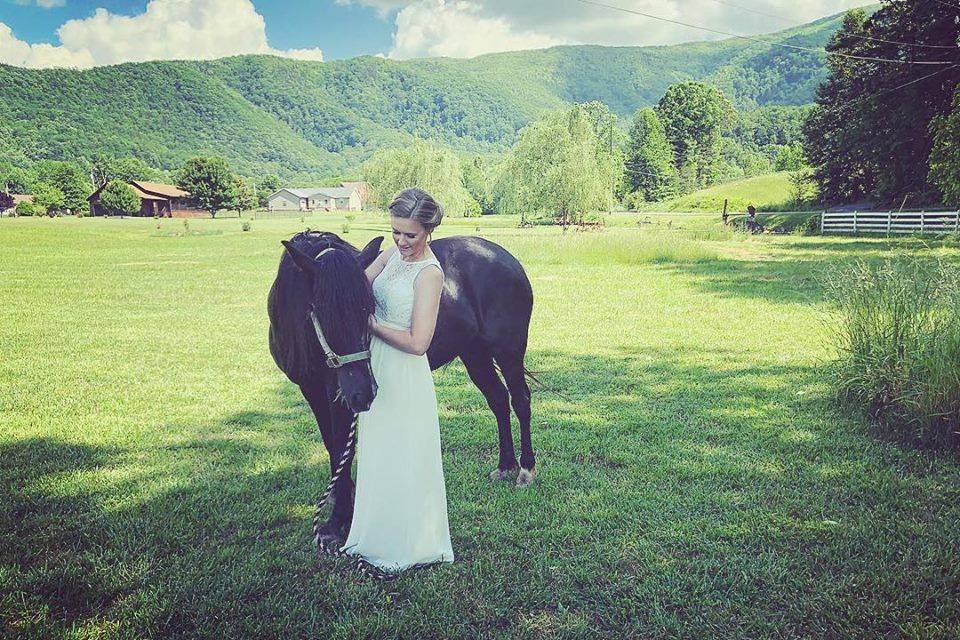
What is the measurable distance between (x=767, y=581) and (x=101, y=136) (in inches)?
4667

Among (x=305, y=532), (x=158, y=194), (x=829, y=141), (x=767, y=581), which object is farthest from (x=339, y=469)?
(x=158, y=194)

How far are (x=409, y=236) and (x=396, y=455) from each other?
126 centimetres

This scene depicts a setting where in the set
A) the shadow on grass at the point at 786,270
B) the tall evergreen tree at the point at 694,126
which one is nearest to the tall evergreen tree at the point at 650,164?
the tall evergreen tree at the point at 694,126

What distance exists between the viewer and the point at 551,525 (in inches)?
146

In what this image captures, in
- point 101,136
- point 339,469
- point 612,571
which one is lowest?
point 612,571

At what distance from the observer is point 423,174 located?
52344 millimetres

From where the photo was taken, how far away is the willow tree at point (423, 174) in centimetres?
5231

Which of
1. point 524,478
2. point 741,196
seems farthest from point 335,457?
point 741,196

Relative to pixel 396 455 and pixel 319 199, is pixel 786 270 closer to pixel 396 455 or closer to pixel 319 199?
pixel 396 455

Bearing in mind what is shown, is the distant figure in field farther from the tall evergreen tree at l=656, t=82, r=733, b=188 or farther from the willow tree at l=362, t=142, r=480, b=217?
the tall evergreen tree at l=656, t=82, r=733, b=188

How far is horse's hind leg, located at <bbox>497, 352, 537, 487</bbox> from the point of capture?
171 inches

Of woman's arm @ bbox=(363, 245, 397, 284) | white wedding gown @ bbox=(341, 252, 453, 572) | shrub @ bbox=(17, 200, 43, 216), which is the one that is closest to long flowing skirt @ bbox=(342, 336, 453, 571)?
white wedding gown @ bbox=(341, 252, 453, 572)

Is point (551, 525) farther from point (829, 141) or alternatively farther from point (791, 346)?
point (829, 141)

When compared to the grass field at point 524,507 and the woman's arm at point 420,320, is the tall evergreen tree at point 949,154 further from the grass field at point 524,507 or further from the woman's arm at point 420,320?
the woman's arm at point 420,320
